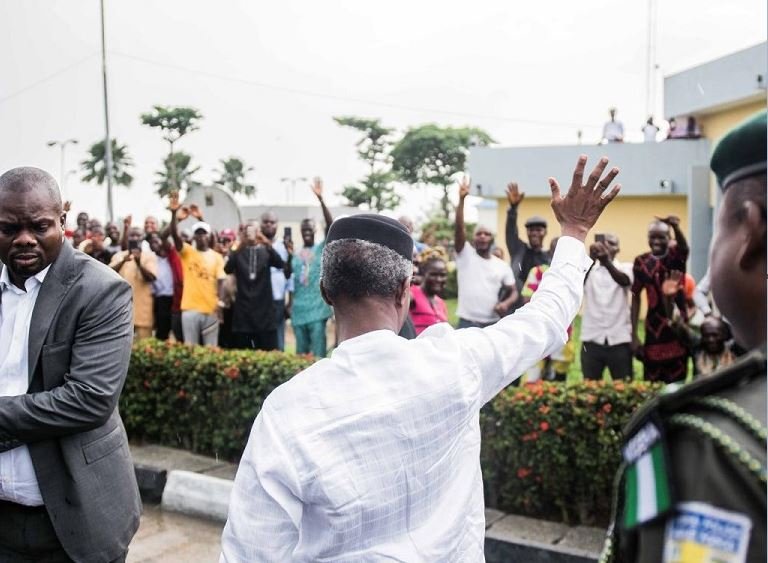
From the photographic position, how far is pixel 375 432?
6.24ft

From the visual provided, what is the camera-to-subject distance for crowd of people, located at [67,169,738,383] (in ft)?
21.5

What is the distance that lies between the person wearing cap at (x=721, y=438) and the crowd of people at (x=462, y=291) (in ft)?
9.23

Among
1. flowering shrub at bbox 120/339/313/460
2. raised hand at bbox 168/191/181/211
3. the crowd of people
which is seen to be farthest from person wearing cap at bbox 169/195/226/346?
flowering shrub at bbox 120/339/313/460

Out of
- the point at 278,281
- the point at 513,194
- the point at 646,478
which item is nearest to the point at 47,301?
the point at 646,478

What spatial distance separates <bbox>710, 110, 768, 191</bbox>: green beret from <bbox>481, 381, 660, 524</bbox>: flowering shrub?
12.1 ft

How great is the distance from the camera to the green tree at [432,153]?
42344 millimetres

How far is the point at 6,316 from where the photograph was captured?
9.05 feet

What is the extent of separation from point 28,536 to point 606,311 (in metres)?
5.31

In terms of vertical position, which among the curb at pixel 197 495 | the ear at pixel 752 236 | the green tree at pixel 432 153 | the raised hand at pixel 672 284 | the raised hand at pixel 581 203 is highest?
the green tree at pixel 432 153

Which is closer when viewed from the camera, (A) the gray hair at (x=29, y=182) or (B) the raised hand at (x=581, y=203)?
(B) the raised hand at (x=581, y=203)

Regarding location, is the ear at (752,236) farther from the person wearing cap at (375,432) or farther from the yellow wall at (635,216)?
the yellow wall at (635,216)

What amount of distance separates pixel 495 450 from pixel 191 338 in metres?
4.96

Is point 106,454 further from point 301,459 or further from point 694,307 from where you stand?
point 694,307

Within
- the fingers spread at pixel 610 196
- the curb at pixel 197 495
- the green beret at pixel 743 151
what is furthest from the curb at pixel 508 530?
the green beret at pixel 743 151
